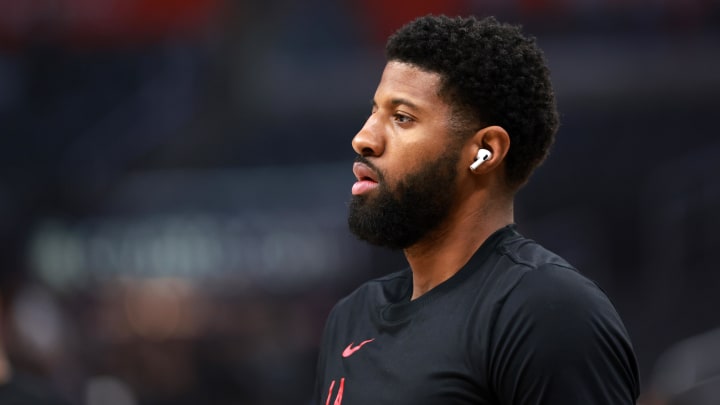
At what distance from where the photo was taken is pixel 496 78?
2000mm

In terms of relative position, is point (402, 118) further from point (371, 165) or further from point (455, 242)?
point (455, 242)

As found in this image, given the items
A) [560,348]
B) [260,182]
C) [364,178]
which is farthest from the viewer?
[260,182]

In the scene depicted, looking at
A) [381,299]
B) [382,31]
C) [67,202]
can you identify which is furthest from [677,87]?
[381,299]

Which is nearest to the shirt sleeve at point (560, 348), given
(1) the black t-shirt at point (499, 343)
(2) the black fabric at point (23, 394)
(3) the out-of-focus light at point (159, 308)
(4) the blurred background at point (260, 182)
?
(1) the black t-shirt at point (499, 343)

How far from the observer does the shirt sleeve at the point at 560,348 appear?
1.68 m

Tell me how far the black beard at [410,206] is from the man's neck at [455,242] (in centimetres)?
3

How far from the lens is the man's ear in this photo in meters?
2.00

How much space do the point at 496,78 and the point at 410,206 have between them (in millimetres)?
304

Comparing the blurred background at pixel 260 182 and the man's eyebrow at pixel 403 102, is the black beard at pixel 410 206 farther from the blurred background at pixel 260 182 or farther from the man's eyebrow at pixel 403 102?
the blurred background at pixel 260 182

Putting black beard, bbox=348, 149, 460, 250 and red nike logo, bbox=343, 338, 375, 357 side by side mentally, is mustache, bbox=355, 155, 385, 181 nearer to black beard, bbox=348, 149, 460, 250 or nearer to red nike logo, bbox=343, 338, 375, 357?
black beard, bbox=348, 149, 460, 250

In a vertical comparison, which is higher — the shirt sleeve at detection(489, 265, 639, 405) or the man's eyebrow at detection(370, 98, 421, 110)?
the man's eyebrow at detection(370, 98, 421, 110)

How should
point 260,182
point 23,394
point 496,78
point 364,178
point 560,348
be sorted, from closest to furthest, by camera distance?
1. point 560,348
2. point 496,78
3. point 364,178
4. point 23,394
5. point 260,182

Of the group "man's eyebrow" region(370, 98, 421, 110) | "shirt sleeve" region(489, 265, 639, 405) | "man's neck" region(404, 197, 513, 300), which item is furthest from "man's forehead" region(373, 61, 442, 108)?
"shirt sleeve" region(489, 265, 639, 405)

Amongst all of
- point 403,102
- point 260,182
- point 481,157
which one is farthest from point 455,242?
point 260,182
